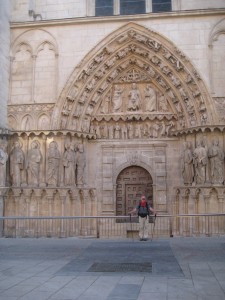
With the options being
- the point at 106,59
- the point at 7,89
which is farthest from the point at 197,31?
the point at 7,89

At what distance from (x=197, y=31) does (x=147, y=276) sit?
9819mm

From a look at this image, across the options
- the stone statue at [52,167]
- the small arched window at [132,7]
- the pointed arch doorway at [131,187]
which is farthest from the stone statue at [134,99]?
the stone statue at [52,167]

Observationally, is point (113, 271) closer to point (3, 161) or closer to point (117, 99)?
point (3, 161)

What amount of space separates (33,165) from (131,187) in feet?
12.0

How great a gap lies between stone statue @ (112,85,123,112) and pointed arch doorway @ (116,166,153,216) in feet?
7.59

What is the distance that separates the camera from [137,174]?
13.8 meters

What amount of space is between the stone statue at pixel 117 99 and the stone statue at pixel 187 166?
3039 millimetres

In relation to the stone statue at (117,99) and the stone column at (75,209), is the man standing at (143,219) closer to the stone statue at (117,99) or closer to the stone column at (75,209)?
the stone column at (75,209)

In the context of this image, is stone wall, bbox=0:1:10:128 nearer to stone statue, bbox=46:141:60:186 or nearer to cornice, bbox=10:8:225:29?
cornice, bbox=10:8:225:29

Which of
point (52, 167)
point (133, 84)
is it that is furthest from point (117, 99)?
point (52, 167)

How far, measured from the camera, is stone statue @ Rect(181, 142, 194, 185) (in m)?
12.6

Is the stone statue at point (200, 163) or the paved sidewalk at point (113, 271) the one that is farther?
the stone statue at point (200, 163)

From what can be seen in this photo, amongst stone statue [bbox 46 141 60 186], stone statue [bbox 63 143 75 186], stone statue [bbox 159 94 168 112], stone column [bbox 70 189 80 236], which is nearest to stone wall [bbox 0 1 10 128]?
stone statue [bbox 46 141 60 186]

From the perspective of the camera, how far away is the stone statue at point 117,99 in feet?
46.3
